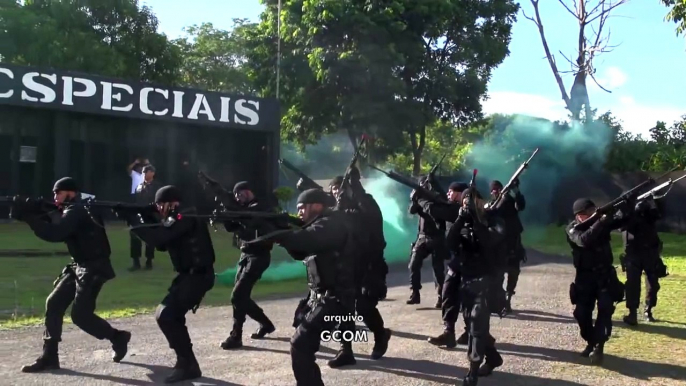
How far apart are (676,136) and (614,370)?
2608 cm

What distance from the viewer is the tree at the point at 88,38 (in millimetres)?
27453

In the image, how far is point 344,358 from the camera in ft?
23.8

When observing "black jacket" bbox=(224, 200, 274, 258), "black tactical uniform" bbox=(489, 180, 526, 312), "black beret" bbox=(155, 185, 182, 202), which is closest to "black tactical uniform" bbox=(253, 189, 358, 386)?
"black jacket" bbox=(224, 200, 274, 258)

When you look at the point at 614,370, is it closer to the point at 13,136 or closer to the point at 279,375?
the point at 279,375

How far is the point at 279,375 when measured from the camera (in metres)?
6.84

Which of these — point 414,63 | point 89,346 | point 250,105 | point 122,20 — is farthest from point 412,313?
point 122,20

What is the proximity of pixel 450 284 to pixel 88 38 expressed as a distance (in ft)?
78.4

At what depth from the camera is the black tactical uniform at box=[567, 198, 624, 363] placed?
7.40 meters

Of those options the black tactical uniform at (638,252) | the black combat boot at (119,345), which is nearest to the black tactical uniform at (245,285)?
the black combat boot at (119,345)

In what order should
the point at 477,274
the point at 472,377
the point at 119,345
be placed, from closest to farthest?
the point at 472,377 → the point at 477,274 → the point at 119,345

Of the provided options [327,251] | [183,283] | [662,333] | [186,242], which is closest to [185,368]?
[183,283]

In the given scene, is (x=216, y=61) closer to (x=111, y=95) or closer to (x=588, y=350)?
(x=111, y=95)

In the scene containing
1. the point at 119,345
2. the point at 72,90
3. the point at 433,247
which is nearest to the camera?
the point at 119,345

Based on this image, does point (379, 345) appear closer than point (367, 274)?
Yes
